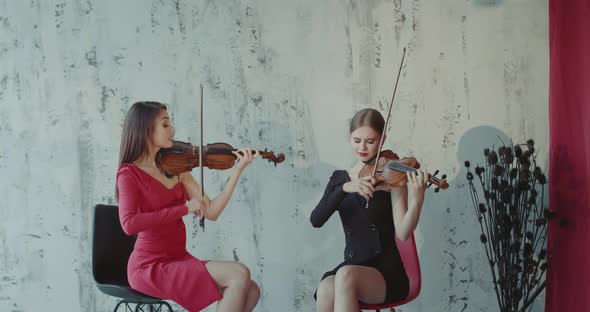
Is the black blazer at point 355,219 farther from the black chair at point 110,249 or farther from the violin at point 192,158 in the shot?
the black chair at point 110,249

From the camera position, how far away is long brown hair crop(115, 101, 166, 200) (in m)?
2.65

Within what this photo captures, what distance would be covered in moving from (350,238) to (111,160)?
1449 millimetres

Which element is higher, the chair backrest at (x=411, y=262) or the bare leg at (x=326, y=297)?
the chair backrest at (x=411, y=262)

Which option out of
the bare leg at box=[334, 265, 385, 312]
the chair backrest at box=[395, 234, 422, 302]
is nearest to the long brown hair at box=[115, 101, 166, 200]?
the bare leg at box=[334, 265, 385, 312]

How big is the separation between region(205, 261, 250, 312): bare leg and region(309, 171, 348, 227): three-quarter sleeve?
399 millimetres

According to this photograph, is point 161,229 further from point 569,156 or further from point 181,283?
point 569,156

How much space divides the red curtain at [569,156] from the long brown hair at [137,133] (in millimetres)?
1848

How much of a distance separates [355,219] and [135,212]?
917 millimetres

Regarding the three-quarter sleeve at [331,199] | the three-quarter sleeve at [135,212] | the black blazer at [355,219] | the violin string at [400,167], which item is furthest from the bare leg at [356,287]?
the three-quarter sleeve at [135,212]

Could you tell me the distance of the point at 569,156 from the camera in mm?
2961

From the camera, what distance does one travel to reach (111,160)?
343 cm

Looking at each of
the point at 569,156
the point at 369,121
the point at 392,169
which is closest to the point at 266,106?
the point at 369,121

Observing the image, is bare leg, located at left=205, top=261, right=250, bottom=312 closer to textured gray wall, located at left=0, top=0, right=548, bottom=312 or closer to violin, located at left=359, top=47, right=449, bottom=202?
violin, located at left=359, top=47, right=449, bottom=202

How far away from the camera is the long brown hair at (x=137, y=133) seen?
2646mm
